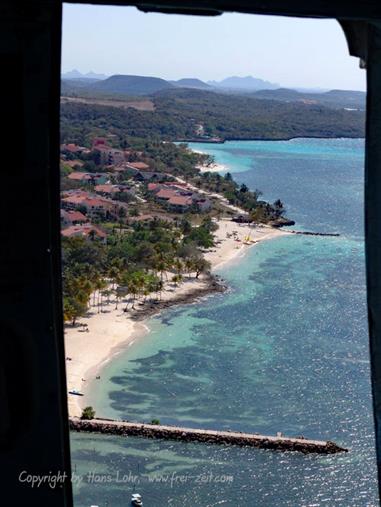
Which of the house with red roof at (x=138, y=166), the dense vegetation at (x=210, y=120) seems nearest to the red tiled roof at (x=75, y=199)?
the house with red roof at (x=138, y=166)

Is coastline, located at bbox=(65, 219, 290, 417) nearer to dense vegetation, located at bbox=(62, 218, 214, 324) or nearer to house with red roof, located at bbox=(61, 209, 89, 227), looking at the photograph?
dense vegetation, located at bbox=(62, 218, 214, 324)

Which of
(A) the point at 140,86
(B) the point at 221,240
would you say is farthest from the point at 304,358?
(A) the point at 140,86

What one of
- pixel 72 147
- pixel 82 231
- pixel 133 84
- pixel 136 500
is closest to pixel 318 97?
pixel 133 84

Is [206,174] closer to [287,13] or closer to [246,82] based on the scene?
[287,13]

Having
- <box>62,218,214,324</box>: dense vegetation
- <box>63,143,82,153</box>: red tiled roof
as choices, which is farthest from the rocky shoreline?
<box>63,143,82,153</box>: red tiled roof

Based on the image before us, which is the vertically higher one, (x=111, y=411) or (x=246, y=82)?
(x=246, y=82)

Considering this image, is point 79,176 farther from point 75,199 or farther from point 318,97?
point 318,97
